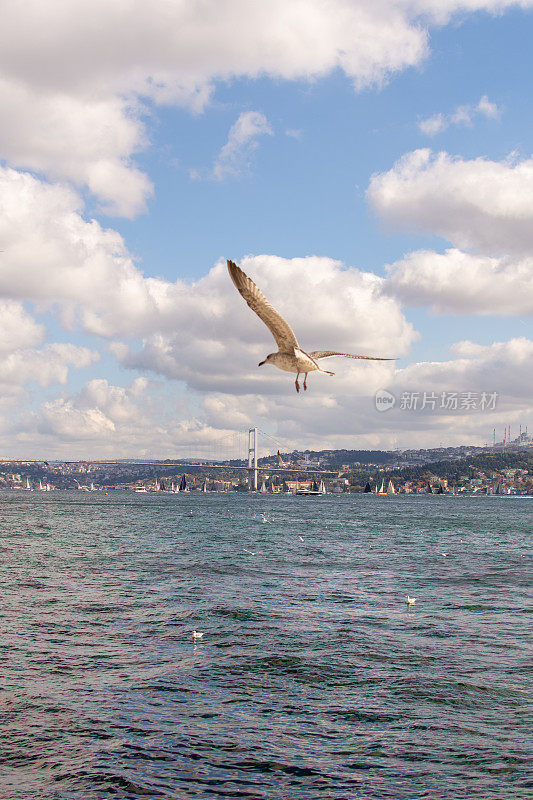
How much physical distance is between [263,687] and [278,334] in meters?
11.5

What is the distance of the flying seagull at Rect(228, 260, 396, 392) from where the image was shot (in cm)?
473

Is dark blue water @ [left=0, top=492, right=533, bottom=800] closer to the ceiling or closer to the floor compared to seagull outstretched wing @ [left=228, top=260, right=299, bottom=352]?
closer to the floor

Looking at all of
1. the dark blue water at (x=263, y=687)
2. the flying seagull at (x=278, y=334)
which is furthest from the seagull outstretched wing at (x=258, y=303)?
the dark blue water at (x=263, y=687)

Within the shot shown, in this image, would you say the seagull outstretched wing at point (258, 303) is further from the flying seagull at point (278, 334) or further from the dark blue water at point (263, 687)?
the dark blue water at point (263, 687)

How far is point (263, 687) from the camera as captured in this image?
47.8 feet

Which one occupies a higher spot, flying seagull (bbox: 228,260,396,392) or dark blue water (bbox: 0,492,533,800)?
flying seagull (bbox: 228,260,396,392)

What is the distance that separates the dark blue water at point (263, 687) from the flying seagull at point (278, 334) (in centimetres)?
770

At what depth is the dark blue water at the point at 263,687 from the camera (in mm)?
10508

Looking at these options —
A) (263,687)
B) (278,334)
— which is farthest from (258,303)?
(263,687)

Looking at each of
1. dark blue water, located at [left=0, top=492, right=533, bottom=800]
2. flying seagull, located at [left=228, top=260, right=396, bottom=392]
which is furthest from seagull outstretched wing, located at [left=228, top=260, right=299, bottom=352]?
dark blue water, located at [left=0, top=492, right=533, bottom=800]

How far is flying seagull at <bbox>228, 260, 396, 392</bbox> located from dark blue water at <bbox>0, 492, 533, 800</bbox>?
7.70 m

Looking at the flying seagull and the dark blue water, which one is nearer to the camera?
the flying seagull

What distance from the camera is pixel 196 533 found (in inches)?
2311

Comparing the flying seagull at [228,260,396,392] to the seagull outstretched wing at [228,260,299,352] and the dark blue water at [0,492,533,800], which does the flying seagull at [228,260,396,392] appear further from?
the dark blue water at [0,492,533,800]
